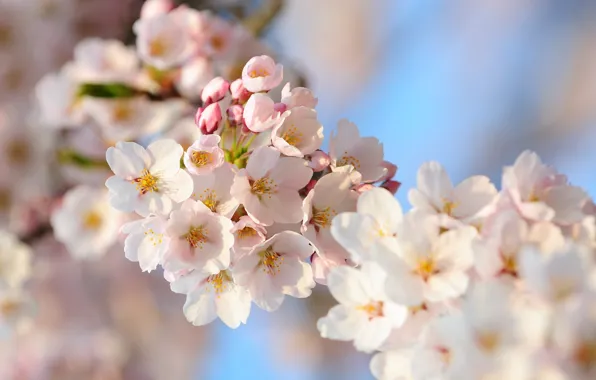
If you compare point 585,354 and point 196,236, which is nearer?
point 585,354

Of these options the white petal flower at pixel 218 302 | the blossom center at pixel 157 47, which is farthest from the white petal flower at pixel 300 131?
the blossom center at pixel 157 47

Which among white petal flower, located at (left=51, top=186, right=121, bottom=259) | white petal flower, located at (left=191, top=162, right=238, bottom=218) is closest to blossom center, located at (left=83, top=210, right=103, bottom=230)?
white petal flower, located at (left=51, top=186, right=121, bottom=259)

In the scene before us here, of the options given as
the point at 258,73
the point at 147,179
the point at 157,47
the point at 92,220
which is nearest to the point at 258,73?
the point at 258,73

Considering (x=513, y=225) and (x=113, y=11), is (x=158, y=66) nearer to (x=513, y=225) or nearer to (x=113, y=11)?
(x=113, y=11)

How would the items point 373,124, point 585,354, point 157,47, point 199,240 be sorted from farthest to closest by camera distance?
point 373,124
point 157,47
point 199,240
point 585,354

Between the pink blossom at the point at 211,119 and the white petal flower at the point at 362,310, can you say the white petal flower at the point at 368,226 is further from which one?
the pink blossom at the point at 211,119

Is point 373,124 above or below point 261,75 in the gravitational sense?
above

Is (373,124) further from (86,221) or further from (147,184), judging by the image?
(147,184)

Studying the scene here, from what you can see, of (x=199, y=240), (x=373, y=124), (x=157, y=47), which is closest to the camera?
(x=199, y=240)
